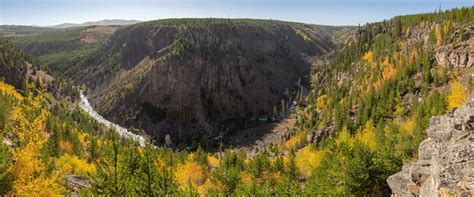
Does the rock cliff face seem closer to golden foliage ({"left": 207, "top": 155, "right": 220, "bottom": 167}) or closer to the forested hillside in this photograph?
the forested hillside

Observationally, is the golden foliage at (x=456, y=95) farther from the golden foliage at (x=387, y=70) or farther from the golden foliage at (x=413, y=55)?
the golden foliage at (x=387, y=70)

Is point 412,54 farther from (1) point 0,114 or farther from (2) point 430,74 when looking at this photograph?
(1) point 0,114

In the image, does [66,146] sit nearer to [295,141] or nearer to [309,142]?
[309,142]

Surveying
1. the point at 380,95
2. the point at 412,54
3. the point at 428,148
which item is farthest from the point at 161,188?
the point at 412,54

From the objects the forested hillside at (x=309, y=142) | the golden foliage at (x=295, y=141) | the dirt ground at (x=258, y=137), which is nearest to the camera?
the forested hillside at (x=309, y=142)

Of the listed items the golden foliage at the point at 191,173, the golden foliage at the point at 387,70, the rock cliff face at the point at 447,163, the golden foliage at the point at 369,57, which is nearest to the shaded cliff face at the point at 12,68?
the golden foliage at the point at 191,173

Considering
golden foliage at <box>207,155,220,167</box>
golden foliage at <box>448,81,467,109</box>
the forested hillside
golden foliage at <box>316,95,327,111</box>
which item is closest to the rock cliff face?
the forested hillside
